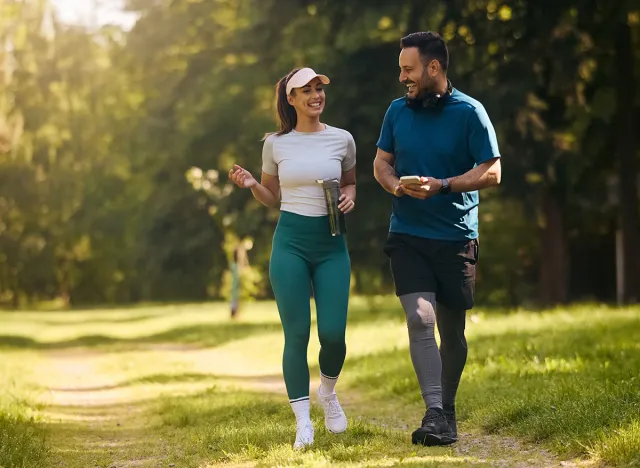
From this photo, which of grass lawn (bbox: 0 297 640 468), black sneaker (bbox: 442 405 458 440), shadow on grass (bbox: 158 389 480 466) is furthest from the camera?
black sneaker (bbox: 442 405 458 440)

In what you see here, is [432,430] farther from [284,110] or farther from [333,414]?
[284,110]

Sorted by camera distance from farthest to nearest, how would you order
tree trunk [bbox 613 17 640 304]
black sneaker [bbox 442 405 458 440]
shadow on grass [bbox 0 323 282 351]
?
shadow on grass [bbox 0 323 282 351], tree trunk [bbox 613 17 640 304], black sneaker [bbox 442 405 458 440]

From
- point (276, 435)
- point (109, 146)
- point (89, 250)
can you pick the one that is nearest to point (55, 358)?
point (276, 435)

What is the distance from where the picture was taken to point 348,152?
25.1 feet

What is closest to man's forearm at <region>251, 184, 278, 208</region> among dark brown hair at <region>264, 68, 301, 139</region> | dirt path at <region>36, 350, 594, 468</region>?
dark brown hair at <region>264, 68, 301, 139</region>

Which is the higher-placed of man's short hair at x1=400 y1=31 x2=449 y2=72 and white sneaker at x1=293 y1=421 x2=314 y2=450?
man's short hair at x1=400 y1=31 x2=449 y2=72

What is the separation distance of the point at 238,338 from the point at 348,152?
1518cm

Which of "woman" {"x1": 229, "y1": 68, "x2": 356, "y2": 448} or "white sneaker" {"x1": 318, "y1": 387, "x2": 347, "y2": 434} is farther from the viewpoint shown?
"white sneaker" {"x1": 318, "y1": 387, "x2": 347, "y2": 434}

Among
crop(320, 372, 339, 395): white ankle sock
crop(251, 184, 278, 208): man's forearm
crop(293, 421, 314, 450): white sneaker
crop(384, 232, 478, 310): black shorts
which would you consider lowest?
crop(293, 421, 314, 450): white sneaker

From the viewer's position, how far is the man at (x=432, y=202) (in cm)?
729

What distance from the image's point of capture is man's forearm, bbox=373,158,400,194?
289 inches

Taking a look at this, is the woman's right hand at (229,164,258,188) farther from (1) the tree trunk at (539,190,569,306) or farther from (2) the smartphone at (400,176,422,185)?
(1) the tree trunk at (539,190,569,306)

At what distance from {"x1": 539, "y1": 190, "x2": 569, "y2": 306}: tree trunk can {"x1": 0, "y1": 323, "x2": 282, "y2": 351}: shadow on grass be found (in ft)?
19.4

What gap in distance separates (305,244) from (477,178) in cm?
113
